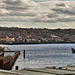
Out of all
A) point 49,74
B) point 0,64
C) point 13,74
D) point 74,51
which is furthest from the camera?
point 74,51

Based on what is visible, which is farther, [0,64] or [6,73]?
[0,64]

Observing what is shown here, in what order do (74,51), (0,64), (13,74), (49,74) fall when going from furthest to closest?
(74,51) < (0,64) < (49,74) < (13,74)

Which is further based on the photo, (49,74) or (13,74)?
(49,74)

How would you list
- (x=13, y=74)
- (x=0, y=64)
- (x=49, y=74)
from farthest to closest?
1. (x=0, y=64)
2. (x=49, y=74)
3. (x=13, y=74)

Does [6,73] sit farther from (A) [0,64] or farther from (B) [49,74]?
(A) [0,64]

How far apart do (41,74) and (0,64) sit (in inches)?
503

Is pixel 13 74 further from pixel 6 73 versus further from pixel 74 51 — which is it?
pixel 74 51

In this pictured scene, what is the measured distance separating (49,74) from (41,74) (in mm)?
833

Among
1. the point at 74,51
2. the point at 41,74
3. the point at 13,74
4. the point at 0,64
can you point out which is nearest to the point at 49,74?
the point at 41,74

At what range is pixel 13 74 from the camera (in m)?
20.9

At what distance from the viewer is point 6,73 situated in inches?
848

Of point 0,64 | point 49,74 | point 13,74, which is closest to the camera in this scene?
point 13,74

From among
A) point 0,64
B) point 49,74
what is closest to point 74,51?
point 0,64

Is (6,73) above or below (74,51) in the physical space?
above
